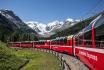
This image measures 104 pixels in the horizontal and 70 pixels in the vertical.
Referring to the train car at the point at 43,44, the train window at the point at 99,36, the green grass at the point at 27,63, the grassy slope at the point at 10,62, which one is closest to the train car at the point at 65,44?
the green grass at the point at 27,63

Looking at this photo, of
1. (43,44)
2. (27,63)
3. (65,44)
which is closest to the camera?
(27,63)

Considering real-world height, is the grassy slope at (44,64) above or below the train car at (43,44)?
below

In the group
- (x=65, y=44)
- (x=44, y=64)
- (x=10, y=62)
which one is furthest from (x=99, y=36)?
(x=65, y=44)

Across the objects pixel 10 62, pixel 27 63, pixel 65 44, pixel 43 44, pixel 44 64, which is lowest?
pixel 27 63

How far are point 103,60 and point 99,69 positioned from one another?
1468 mm

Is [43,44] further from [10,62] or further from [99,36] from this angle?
[99,36]

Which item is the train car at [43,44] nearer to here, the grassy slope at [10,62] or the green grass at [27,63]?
the green grass at [27,63]

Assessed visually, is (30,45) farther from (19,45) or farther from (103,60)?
(103,60)

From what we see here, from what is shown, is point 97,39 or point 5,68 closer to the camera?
point 97,39

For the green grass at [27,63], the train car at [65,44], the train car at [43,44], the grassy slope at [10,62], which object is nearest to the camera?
the green grass at [27,63]

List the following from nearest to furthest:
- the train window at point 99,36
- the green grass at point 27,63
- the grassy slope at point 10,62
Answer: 1. the train window at point 99,36
2. the green grass at point 27,63
3. the grassy slope at point 10,62

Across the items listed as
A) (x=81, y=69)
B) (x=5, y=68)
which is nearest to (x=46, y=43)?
(x=5, y=68)

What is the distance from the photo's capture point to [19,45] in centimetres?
13862

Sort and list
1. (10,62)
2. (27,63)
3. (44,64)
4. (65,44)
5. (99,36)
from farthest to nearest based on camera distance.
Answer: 1. (65,44)
2. (27,63)
3. (10,62)
4. (44,64)
5. (99,36)
